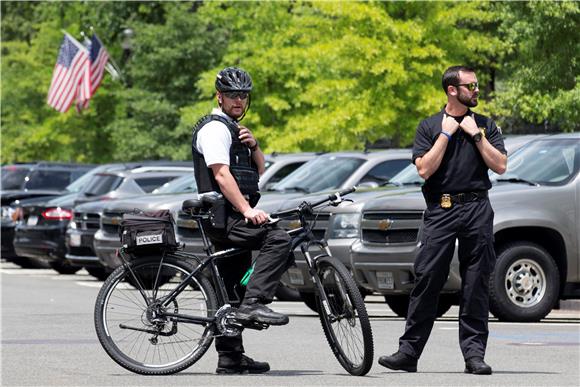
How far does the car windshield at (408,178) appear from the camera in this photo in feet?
57.1

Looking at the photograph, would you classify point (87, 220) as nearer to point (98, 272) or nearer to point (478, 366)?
point (98, 272)

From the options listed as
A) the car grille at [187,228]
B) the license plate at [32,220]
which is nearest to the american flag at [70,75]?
the license plate at [32,220]

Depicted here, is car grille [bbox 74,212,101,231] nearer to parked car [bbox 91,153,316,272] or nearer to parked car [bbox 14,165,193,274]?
parked car [bbox 14,165,193,274]

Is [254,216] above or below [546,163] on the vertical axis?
above

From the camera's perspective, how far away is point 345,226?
54.6 ft

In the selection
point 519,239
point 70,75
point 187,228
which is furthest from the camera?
point 70,75

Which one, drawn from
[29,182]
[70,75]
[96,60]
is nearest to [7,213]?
[29,182]

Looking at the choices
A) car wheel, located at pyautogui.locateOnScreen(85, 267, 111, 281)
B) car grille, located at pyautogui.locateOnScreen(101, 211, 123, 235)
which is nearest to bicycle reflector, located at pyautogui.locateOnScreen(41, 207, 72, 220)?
car wheel, located at pyautogui.locateOnScreen(85, 267, 111, 281)

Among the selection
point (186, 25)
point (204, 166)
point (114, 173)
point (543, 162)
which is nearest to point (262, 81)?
point (186, 25)

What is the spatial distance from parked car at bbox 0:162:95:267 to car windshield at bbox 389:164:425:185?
44.4 ft

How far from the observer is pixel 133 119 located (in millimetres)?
53531

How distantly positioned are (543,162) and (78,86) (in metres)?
32.3

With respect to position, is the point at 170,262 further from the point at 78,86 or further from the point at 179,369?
the point at 78,86

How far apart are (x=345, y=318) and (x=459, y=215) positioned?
98 centimetres
